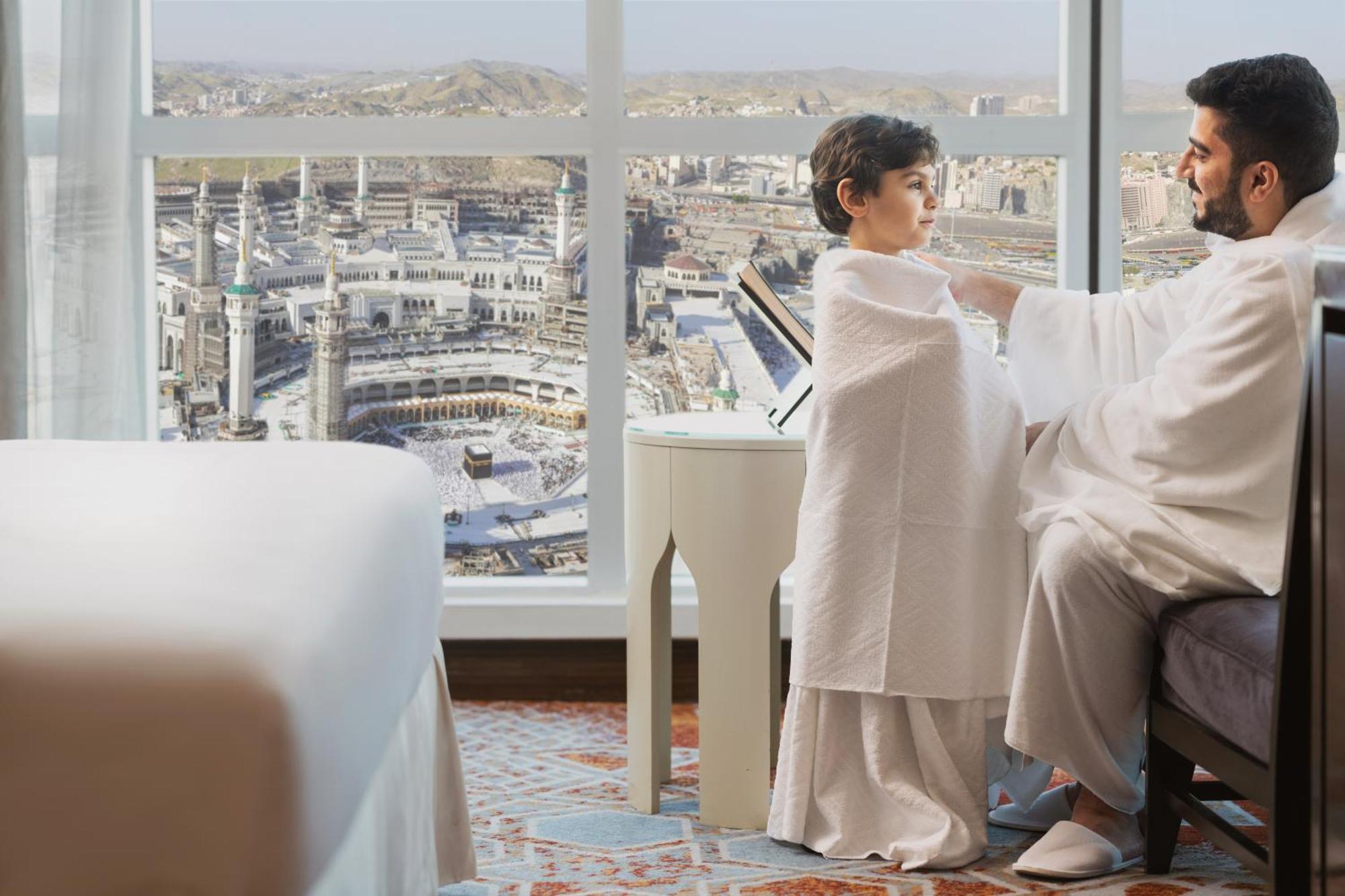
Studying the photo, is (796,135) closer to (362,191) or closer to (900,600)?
(362,191)

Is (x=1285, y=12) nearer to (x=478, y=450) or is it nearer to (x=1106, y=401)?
(x=1106, y=401)

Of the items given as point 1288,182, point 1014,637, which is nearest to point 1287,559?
point 1014,637

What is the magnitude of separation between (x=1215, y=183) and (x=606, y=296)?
137 cm

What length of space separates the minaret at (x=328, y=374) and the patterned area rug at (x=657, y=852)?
90 centimetres

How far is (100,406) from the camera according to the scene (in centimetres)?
283

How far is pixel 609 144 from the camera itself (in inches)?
118

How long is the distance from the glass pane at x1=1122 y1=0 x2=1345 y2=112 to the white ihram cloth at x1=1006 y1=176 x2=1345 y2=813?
779mm

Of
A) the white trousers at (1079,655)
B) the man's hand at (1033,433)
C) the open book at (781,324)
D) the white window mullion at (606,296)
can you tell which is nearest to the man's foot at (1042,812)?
the white trousers at (1079,655)

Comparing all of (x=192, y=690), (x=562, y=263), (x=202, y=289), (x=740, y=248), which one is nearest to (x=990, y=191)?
(x=740, y=248)

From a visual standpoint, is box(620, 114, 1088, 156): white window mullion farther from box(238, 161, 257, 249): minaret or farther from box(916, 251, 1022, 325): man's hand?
box(238, 161, 257, 249): minaret

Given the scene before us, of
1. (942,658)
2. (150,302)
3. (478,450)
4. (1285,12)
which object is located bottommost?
(942,658)

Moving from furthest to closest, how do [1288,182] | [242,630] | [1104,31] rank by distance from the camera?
[1104,31]
[1288,182]
[242,630]

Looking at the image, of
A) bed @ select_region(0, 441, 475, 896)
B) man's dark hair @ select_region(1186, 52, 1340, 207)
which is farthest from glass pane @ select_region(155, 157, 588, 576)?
bed @ select_region(0, 441, 475, 896)

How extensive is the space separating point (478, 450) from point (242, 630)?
7.25 feet
